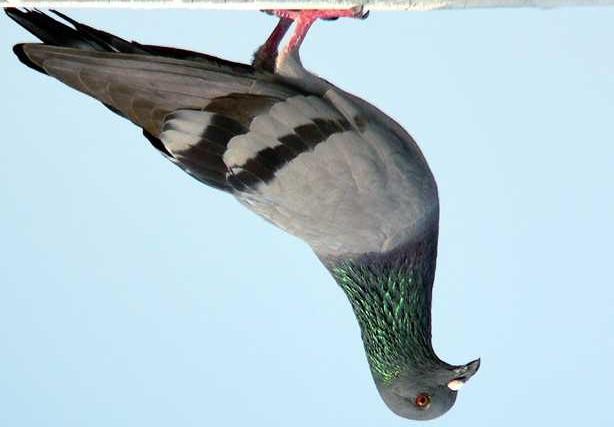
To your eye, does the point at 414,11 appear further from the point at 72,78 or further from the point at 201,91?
the point at 72,78

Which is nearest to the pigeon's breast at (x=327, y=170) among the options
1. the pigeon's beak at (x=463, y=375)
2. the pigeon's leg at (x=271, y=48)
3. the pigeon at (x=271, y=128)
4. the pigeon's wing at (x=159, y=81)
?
the pigeon at (x=271, y=128)

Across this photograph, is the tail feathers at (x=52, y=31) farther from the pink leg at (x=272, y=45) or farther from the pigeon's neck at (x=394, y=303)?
the pigeon's neck at (x=394, y=303)

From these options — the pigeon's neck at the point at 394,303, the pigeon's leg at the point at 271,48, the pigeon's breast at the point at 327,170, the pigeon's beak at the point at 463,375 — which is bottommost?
the pigeon's beak at the point at 463,375

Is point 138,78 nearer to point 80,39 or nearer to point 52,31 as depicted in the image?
point 80,39

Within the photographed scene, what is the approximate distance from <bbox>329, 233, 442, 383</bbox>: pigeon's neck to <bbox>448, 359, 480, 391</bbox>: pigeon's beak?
0.14m

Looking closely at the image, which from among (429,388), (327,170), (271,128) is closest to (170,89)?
(271,128)

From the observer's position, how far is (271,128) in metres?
5.03

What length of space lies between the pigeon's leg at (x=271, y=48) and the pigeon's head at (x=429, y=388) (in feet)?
5.71

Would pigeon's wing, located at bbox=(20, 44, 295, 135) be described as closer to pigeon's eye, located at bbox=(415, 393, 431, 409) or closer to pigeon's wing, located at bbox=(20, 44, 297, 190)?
pigeon's wing, located at bbox=(20, 44, 297, 190)

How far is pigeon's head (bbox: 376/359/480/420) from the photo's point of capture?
5.61 meters

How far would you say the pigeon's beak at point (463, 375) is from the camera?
561 centimetres

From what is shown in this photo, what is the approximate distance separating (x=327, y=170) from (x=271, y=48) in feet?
2.13

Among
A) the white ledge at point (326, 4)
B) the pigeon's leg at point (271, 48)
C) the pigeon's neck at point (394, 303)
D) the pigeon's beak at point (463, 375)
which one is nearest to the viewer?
the white ledge at point (326, 4)

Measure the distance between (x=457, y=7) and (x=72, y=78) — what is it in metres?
1.85
